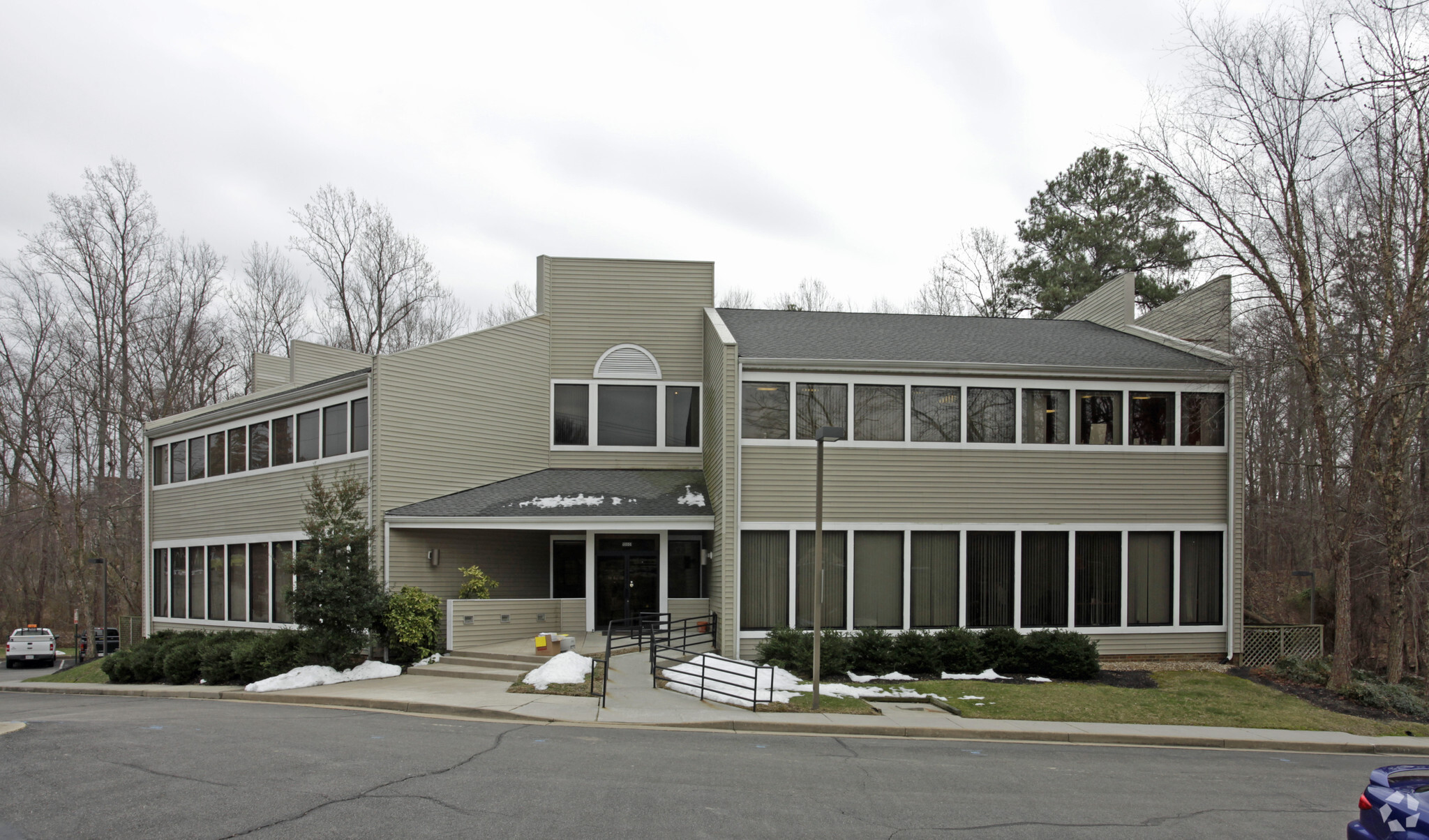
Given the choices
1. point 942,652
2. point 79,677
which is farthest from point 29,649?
point 942,652

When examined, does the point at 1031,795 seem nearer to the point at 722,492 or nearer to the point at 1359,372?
the point at 722,492

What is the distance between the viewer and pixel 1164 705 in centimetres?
1520

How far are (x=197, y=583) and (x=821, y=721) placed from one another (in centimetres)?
1926

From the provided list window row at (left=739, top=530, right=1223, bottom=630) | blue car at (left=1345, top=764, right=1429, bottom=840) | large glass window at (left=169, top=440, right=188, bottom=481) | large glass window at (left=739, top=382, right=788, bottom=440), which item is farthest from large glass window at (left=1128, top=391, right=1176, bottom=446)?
large glass window at (left=169, top=440, right=188, bottom=481)

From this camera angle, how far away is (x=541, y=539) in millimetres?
22656

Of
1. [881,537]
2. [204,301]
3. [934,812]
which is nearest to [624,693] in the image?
[881,537]

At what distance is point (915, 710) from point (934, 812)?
620 centimetres

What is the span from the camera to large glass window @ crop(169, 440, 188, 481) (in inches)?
995

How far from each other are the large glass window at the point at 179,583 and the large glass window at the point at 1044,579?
868 inches

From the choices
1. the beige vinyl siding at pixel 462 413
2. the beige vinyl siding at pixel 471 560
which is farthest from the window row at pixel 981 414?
the beige vinyl siding at pixel 471 560

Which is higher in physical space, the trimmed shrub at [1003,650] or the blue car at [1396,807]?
the blue car at [1396,807]

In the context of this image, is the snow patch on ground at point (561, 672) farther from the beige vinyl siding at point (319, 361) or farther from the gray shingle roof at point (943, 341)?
the beige vinyl siding at point (319, 361)

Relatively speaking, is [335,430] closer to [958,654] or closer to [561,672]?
[561,672]

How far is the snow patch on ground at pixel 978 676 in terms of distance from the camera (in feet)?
56.4
